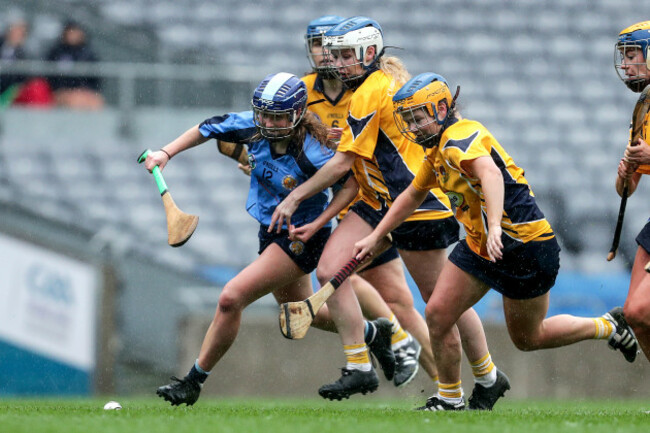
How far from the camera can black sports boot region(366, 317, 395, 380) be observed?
6.25 metres

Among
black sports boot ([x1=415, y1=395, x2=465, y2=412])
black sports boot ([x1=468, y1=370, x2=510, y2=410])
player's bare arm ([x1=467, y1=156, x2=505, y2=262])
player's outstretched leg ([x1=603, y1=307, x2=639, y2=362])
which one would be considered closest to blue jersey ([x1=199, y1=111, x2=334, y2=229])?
player's bare arm ([x1=467, y1=156, x2=505, y2=262])

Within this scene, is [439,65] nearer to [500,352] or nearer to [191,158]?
[191,158]

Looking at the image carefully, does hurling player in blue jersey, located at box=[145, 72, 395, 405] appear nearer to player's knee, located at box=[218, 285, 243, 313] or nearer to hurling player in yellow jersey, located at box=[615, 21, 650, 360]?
player's knee, located at box=[218, 285, 243, 313]

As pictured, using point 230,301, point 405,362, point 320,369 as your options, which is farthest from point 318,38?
point 320,369

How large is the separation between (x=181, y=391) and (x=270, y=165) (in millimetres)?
1243

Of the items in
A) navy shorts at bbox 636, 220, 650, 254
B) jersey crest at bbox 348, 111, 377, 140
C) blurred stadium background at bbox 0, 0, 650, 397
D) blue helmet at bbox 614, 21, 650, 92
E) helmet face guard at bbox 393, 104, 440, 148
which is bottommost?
blurred stadium background at bbox 0, 0, 650, 397

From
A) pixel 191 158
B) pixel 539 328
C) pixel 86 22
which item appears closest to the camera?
pixel 539 328

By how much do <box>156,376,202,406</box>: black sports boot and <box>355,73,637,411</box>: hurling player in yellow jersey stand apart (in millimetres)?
1120

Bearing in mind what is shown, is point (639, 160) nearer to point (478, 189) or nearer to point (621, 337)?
point (478, 189)

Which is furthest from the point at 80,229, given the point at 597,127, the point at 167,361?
the point at 597,127

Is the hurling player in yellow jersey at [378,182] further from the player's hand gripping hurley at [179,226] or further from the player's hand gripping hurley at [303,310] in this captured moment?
the player's hand gripping hurley at [179,226]

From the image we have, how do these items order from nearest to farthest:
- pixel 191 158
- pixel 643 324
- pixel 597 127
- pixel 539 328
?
pixel 643 324, pixel 539 328, pixel 191 158, pixel 597 127

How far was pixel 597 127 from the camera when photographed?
538 inches

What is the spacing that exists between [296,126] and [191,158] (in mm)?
6451
